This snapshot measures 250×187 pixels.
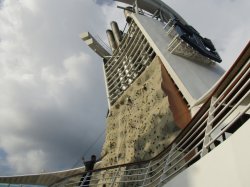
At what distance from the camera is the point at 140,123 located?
18016 millimetres

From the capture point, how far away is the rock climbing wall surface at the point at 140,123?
15.8 metres

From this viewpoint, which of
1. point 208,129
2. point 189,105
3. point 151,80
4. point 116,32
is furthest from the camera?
point 116,32

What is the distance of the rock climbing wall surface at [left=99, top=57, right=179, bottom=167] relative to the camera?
15789 millimetres

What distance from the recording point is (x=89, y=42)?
28.3m

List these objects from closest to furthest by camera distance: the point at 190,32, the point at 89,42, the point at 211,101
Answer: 1. the point at 211,101
2. the point at 190,32
3. the point at 89,42

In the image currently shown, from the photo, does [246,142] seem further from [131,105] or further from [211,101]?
[131,105]

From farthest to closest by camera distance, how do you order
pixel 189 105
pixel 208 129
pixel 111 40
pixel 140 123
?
pixel 111 40
pixel 140 123
pixel 189 105
pixel 208 129

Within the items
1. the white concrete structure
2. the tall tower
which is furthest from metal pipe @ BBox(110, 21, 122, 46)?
the white concrete structure

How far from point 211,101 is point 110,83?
21.3 metres

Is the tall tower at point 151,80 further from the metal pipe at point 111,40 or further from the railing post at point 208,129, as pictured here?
the railing post at point 208,129

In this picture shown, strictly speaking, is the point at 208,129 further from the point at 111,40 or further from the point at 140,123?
the point at 111,40

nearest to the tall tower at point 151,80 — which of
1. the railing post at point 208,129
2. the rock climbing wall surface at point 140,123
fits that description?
the rock climbing wall surface at point 140,123

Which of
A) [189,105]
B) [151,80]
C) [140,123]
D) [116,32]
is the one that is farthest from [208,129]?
[116,32]

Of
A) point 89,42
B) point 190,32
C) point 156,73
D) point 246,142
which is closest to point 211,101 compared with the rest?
point 246,142
